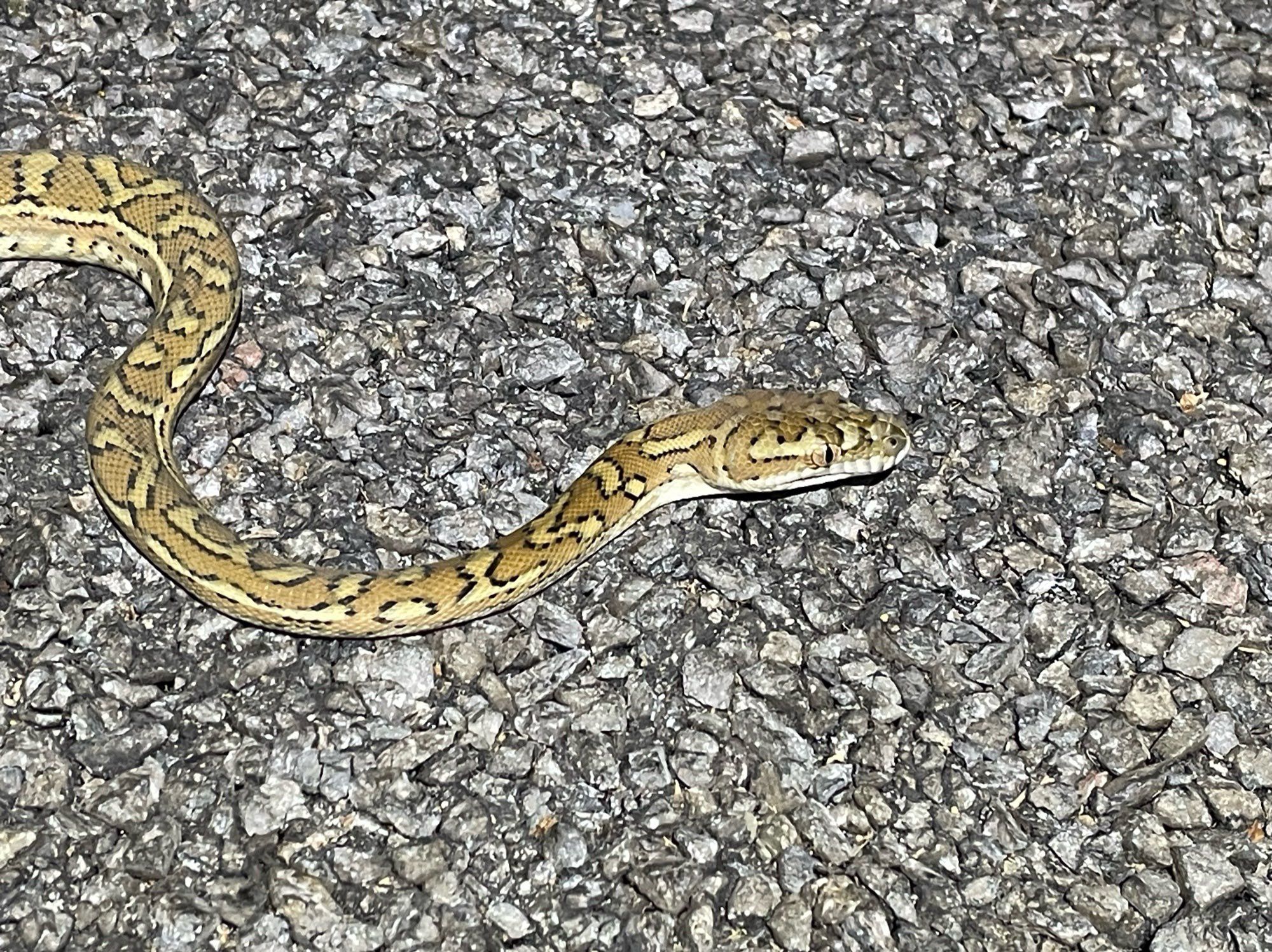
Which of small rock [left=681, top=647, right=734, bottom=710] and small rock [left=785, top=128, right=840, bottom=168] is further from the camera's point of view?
small rock [left=785, top=128, right=840, bottom=168]

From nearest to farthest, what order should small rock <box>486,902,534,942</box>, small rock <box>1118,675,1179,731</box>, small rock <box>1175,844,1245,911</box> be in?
small rock <box>486,902,534,942</box>, small rock <box>1175,844,1245,911</box>, small rock <box>1118,675,1179,731</box>

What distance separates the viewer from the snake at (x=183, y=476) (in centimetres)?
671

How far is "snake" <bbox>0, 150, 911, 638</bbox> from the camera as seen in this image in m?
6.71

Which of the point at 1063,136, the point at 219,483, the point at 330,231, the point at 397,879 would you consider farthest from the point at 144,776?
the point at 1063,136

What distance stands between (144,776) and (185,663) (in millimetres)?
602

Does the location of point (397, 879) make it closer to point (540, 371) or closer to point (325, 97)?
point (540, 371)

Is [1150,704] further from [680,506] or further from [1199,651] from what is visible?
[680,506]

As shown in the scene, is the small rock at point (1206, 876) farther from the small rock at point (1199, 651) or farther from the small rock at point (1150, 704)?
the small rock at point (1199, 651)

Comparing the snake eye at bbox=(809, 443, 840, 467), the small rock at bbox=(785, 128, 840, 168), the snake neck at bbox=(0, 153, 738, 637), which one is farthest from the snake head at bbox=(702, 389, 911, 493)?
the small rock at bbox=(785, 128, 840, 168)

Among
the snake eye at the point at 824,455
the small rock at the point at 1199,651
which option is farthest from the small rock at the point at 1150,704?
the snake eye at the point at 824,455

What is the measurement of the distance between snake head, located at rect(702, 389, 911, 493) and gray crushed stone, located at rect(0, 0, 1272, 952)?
0.18 m

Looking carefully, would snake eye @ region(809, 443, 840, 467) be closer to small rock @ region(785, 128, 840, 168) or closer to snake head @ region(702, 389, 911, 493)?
snake head @ region(702, 389, 911, 493)

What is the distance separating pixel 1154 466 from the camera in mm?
7445

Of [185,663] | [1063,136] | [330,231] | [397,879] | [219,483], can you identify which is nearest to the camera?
[397,879]
